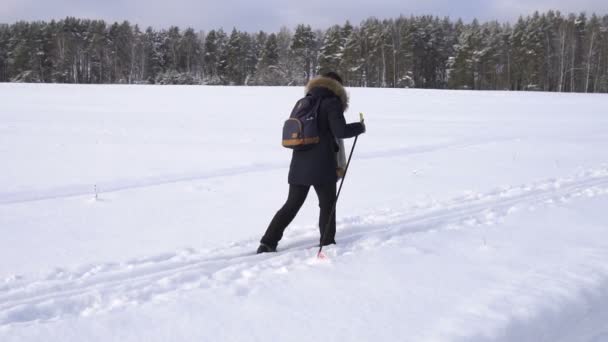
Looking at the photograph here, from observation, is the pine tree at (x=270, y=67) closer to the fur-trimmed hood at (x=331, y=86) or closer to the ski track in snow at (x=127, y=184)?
the ski track in snow at (x=127, y=184)

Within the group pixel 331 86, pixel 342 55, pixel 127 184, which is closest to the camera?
pixel 331 86

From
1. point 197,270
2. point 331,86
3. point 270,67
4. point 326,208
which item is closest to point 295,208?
point 326,208

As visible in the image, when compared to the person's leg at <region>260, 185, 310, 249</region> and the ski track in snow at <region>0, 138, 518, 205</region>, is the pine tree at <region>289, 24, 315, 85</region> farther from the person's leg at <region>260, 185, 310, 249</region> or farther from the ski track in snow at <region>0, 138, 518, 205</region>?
the person's leg at <region>260, 185, 310, 249</region>

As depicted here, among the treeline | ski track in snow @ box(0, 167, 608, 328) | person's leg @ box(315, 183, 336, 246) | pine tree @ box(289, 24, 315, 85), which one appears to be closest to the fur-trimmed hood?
person's leg @ box(315, 183, 336, 246)

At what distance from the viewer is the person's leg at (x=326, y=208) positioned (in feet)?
14.5

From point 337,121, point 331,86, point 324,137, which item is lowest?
point 324,137

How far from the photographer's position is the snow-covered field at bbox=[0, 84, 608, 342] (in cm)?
318

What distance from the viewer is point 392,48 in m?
53.9

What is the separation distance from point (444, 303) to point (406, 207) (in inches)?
118

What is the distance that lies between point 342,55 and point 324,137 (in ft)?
163

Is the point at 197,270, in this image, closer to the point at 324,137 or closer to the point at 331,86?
the point at 324,137

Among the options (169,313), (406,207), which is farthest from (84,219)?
(406,207)

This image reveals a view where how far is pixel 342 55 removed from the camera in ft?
172

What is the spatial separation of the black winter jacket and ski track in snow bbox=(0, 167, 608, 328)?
28.4 inches
